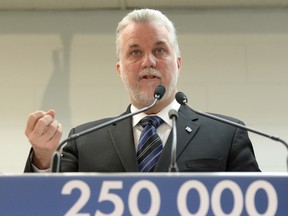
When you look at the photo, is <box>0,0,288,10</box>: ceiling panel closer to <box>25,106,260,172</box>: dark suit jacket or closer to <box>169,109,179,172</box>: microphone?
<box>25,106,260,172</box>: dark suit jacket

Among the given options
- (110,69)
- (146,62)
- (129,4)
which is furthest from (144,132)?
(129,4)

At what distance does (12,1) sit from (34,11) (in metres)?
0.17

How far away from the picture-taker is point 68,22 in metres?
3.28

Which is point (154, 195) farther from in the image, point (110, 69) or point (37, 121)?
point (110, 69)

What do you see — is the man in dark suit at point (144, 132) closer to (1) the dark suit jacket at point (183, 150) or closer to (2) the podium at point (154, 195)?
(1) the dark suit jacket at point (183, 150)

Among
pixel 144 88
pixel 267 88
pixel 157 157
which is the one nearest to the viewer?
pixel 157 157

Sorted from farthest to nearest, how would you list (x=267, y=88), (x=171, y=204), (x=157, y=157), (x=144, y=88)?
(x=267, y=88) → (x=144, y=88) → (x=157, y=157) → (x=171, y=204)

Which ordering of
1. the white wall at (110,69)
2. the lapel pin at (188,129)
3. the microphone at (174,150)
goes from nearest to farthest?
the microphone at (174,150) < the lapel pin at (188,129) < the white wall at (110,69)

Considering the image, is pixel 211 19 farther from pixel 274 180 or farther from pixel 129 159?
pixel 274 180

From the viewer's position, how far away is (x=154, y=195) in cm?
98

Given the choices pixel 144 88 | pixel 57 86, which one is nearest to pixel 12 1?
pixel 57 86

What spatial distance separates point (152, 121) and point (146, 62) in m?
0.25

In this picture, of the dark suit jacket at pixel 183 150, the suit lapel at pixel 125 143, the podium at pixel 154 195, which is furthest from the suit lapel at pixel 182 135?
the podium at pixel 154 195

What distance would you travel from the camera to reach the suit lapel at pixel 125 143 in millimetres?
1693
